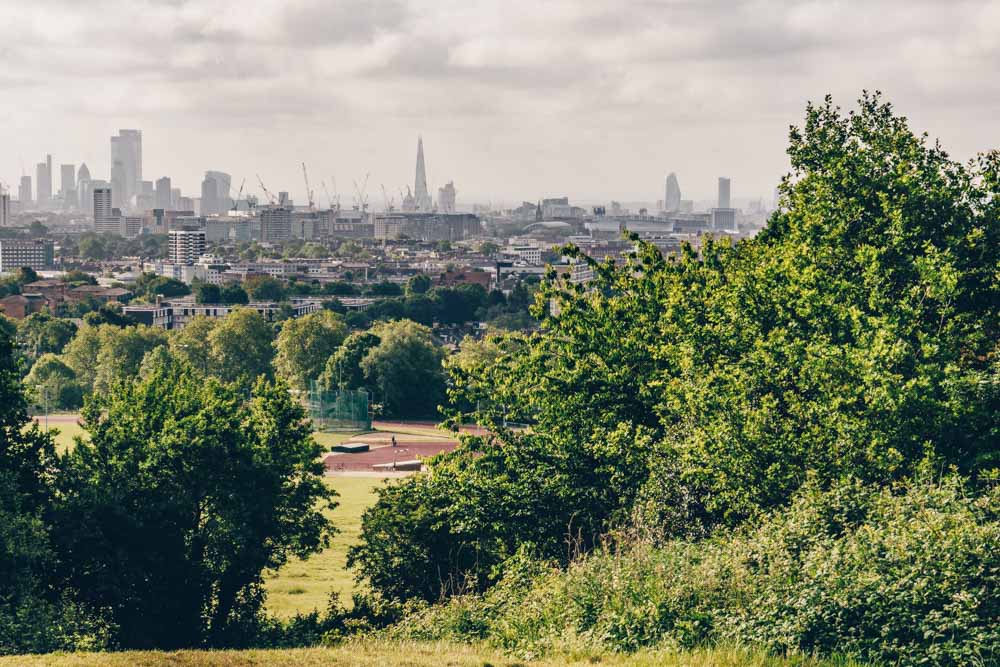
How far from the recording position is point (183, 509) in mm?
18969

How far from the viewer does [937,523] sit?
1134 cm

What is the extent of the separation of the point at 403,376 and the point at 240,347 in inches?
615

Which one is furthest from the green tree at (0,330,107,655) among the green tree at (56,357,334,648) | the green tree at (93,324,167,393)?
the green tree at (93,324,167,393)

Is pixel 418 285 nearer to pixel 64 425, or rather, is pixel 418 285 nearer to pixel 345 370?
pixel 345 370

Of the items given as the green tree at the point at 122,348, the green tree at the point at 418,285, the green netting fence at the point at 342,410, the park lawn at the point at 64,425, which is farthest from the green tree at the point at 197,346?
the green tree at the point at 418,285

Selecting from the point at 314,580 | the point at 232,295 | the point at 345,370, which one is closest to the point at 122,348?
the point at 345,370

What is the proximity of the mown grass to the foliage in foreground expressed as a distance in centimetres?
27

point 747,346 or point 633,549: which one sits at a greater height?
point 747,346

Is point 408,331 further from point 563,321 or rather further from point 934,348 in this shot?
point 934,348

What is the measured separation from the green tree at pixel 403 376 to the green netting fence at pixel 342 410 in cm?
582

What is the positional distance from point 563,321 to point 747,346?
10.7ft

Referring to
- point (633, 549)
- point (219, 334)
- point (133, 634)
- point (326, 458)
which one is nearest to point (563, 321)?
point (633, 549)

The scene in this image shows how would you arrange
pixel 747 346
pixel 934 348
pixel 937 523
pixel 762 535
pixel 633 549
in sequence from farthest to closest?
pixel 747 346 → pixel 934 348 → pixel 633 549 → pixel 762 535 → pixel 937 523

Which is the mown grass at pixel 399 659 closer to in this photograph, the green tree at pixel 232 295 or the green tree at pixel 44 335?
the green tree at pixel 44 335
